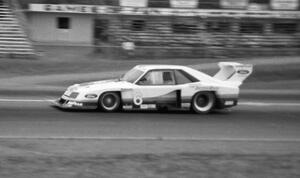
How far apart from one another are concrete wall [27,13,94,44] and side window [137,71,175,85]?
25826mm

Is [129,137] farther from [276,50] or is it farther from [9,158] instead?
[276,50]

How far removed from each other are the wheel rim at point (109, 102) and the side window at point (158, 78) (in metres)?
0.70

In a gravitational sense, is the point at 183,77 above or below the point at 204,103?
above

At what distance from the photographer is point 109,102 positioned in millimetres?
13133

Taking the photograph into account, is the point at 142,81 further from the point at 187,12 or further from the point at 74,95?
the point at 187,12

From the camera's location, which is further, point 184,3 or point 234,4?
point 234,4

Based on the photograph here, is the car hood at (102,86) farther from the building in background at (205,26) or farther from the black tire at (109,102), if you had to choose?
the building in background at (205,26)

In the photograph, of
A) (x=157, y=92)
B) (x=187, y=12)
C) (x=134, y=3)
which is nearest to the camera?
(x=157, y=92)

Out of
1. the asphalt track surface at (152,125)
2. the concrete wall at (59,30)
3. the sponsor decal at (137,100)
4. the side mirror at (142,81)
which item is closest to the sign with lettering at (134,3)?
the concrete wall at (59,30)

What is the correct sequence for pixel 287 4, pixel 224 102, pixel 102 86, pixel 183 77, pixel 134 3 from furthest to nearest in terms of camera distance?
pixel 287 4
pixel 134 3
pixel 224 102
pixel 183 77
pixel 102 86

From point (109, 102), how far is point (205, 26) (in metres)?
20.5

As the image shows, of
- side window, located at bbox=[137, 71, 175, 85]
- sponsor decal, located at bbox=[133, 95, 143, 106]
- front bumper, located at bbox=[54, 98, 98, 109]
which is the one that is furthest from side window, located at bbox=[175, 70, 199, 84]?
front bumper, located at bbox=[54, 98, 98, 109]

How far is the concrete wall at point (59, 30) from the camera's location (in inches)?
1539

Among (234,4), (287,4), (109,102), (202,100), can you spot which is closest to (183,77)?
(202,100)
